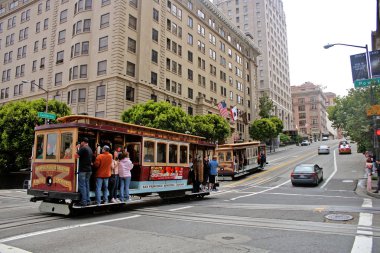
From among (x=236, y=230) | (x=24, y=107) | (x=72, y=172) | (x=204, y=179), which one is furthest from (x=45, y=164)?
(x=24, y=107)

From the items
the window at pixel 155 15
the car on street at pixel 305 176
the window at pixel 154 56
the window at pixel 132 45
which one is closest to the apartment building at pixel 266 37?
the window at pixel 155 15

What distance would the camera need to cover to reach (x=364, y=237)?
7.14 m

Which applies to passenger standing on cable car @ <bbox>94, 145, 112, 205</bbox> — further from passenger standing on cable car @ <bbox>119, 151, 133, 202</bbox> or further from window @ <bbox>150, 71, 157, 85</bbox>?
window @ <bbox>150, 71, 157, 85</bbox>

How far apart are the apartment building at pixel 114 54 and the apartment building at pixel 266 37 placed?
115 feet

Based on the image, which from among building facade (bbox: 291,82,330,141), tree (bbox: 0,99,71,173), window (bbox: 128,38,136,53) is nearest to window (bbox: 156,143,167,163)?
tree (bbox: 0,99,71,173)

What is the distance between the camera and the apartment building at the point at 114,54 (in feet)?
122

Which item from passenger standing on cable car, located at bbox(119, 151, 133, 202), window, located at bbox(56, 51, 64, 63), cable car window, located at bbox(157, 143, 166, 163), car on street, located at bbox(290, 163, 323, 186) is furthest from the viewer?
window, located at bbox(56, 51, 64, 63)

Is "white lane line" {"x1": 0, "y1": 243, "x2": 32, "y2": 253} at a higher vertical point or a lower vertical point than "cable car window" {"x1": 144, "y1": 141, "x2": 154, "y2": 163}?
lower

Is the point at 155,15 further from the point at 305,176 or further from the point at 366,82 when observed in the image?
the point at 366,82

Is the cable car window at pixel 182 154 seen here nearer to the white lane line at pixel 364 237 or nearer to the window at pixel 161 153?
the window at pixel 161 153

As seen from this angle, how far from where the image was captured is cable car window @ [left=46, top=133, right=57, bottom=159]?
35.1ft

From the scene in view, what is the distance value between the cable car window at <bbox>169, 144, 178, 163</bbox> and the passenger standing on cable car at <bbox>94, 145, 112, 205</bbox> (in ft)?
13.0

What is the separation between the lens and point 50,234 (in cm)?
748

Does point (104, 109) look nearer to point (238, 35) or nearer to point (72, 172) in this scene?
point (72, 172)
